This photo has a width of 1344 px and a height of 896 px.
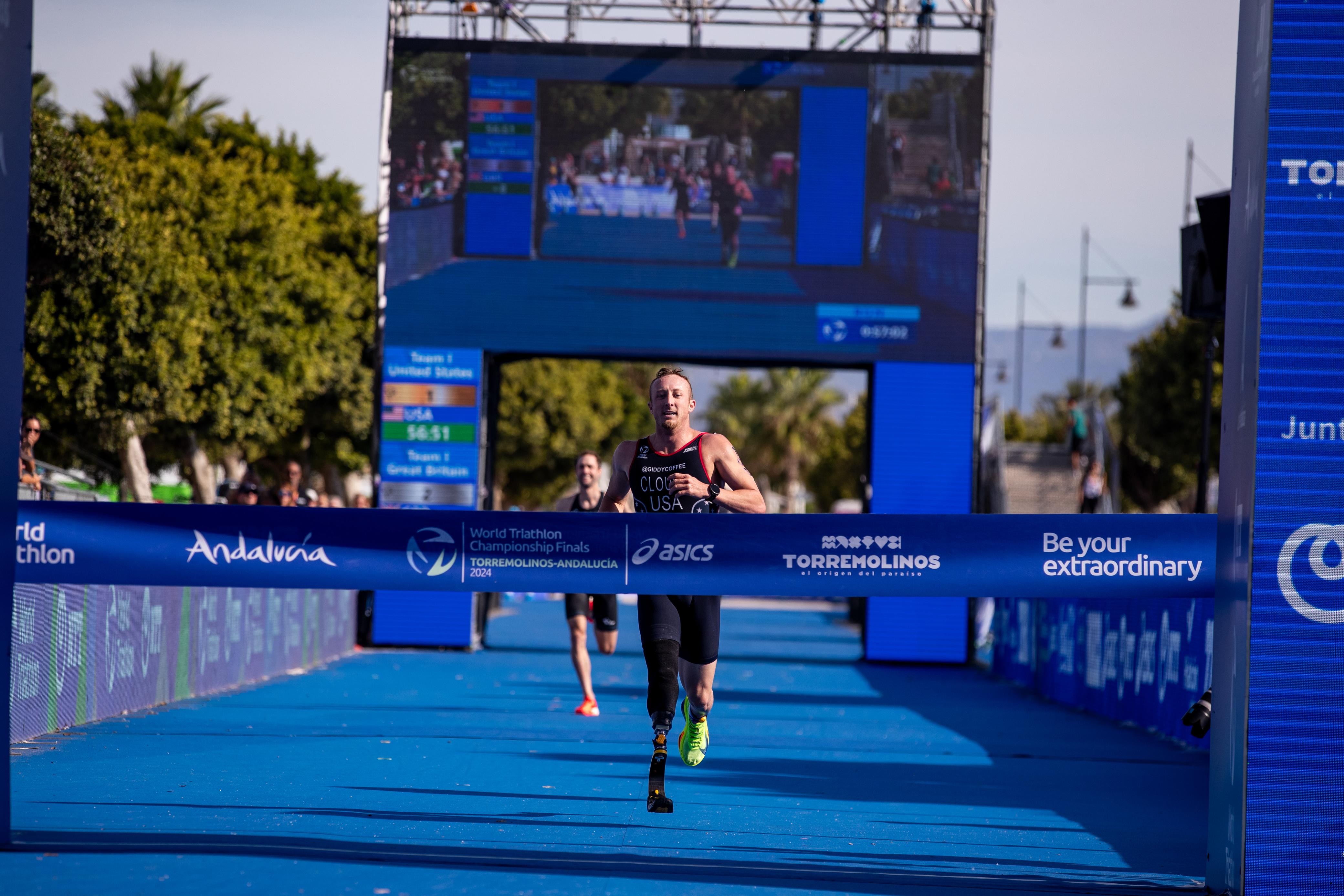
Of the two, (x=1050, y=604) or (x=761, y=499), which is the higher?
(x=761, y=499)

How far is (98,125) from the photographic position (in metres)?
36.8

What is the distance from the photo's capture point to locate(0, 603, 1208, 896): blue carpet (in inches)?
238

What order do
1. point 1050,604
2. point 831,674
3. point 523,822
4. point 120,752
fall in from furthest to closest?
point 831,674, point 1050,604, point 120,752, point 523,822

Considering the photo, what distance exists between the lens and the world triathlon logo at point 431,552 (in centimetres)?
685

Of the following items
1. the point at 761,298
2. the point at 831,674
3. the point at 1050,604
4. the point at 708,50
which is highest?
the point at 708,50

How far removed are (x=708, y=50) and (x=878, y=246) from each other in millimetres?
3622

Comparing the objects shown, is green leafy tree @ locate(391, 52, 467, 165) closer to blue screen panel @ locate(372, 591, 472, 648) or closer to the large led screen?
the large led screen

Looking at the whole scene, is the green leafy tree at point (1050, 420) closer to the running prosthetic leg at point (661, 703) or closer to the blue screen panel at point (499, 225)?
the blue screen panel at point (499, 225)

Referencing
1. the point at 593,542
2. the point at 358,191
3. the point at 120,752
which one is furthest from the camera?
the point at 358,191

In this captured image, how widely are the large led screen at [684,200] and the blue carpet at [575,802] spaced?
23.9 feet

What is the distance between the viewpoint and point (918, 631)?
22.1 m

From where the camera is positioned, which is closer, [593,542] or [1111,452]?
[593,542]

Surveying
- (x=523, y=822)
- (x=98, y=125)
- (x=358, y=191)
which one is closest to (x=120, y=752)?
(x=523, y=822)

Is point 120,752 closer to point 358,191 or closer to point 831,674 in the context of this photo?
point 831,674
